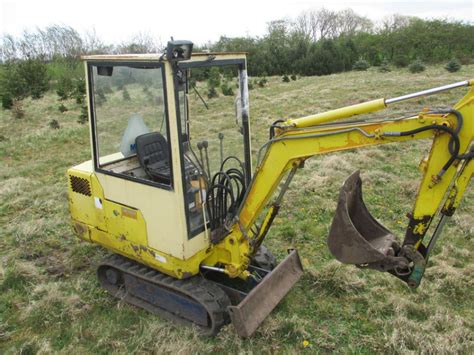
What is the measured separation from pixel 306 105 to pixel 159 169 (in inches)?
453

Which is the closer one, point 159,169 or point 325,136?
point 325,136

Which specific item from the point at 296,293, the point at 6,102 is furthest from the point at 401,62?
the point at 296,293

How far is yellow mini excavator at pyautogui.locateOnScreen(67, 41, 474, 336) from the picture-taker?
318 centimetres

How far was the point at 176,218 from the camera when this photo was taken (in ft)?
12.2

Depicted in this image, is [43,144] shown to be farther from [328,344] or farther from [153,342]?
[328,344]

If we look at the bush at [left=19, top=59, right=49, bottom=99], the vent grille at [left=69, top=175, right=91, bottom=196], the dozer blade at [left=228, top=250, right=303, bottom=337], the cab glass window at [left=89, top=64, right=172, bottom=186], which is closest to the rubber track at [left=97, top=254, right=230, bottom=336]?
the dozer blade at [left=228, top=250, right=303, bottom=337]

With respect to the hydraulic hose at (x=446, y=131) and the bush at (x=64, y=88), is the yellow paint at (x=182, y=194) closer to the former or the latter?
the hydraulic hose at (x=446, y=131)

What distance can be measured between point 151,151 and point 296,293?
Answer: 2191 millimetres

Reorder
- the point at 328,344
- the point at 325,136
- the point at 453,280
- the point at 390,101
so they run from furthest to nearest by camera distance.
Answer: the point at 453,280, the point at 328,344, the point at 325,136, the point at 390,101

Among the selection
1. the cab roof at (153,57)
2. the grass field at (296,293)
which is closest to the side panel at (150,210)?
the grass field at (296,293)

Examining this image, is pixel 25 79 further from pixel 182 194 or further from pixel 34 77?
pixel 182 194

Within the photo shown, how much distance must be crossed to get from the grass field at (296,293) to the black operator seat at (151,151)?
70 centimetres

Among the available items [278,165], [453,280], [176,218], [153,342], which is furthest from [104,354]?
[453,280]

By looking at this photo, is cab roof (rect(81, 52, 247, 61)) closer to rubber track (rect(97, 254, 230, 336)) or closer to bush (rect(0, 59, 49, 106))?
rubber track (rect(97, 254, 230, 336))
